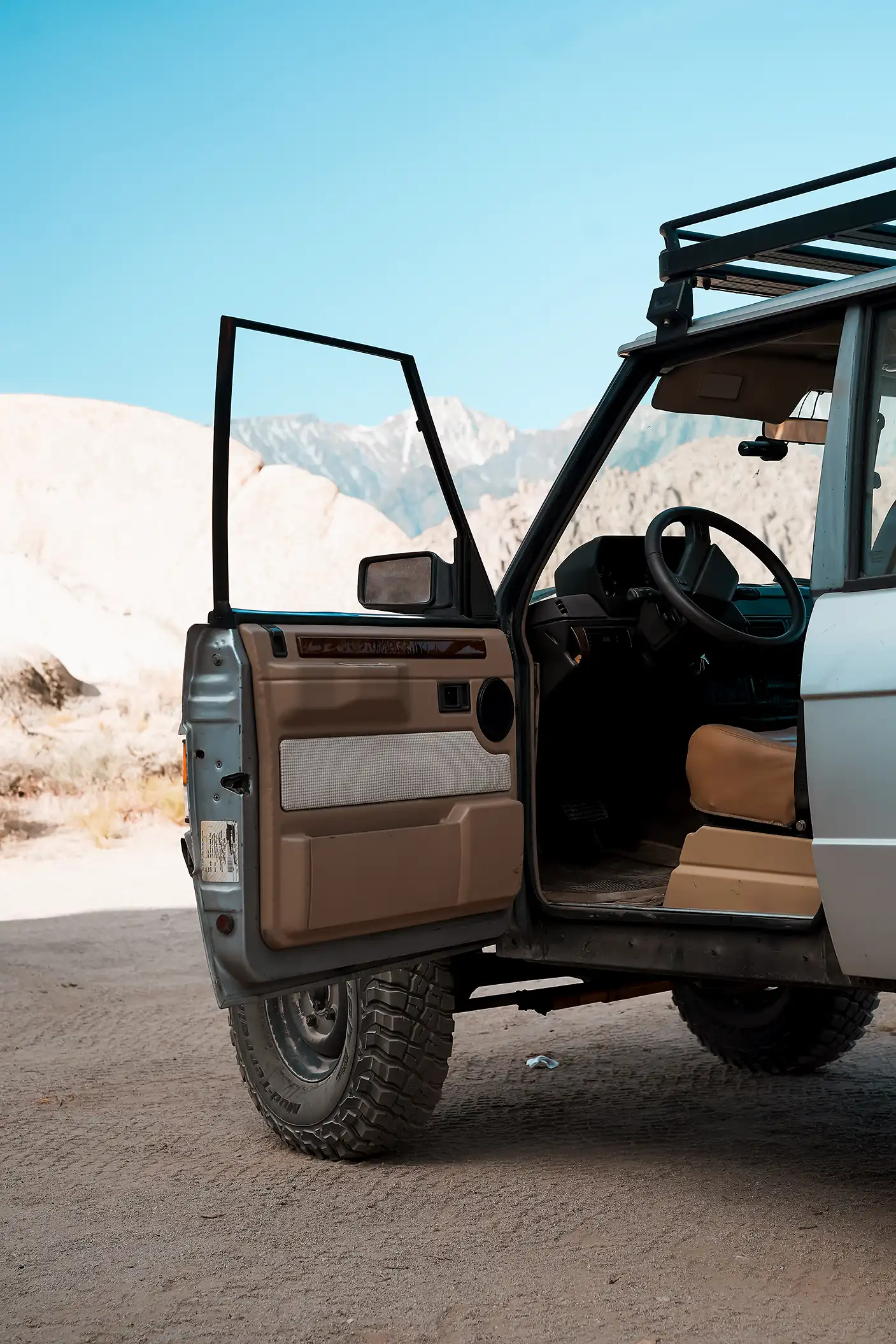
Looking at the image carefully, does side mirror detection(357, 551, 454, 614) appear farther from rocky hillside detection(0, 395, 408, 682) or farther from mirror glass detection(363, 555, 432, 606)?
rocky hillside detection(0, 395, 408, 682)

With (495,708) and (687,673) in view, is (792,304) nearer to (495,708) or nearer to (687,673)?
(495,708)

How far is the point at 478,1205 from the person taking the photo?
13.1 feet

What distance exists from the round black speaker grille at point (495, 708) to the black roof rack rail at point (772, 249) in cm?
99

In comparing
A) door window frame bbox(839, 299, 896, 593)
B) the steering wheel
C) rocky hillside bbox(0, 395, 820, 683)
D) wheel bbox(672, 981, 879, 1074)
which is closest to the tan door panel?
the steering wheel

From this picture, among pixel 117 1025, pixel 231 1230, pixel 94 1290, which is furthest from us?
pixel 117 1025

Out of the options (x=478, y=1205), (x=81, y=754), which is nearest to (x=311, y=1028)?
(x=478, y=1205)

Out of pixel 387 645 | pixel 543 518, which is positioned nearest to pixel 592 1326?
pixel 387 645

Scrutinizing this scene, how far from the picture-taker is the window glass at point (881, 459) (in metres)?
3.41

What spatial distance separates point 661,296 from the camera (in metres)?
3.97

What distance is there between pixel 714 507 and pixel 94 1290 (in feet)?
9.44

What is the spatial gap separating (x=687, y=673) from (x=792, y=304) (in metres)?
1.45

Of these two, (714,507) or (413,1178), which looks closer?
(413,1178)

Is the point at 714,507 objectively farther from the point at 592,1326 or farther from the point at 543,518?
the point at 592,1326

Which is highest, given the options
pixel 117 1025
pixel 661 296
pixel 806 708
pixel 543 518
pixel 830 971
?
pixel 661 296
